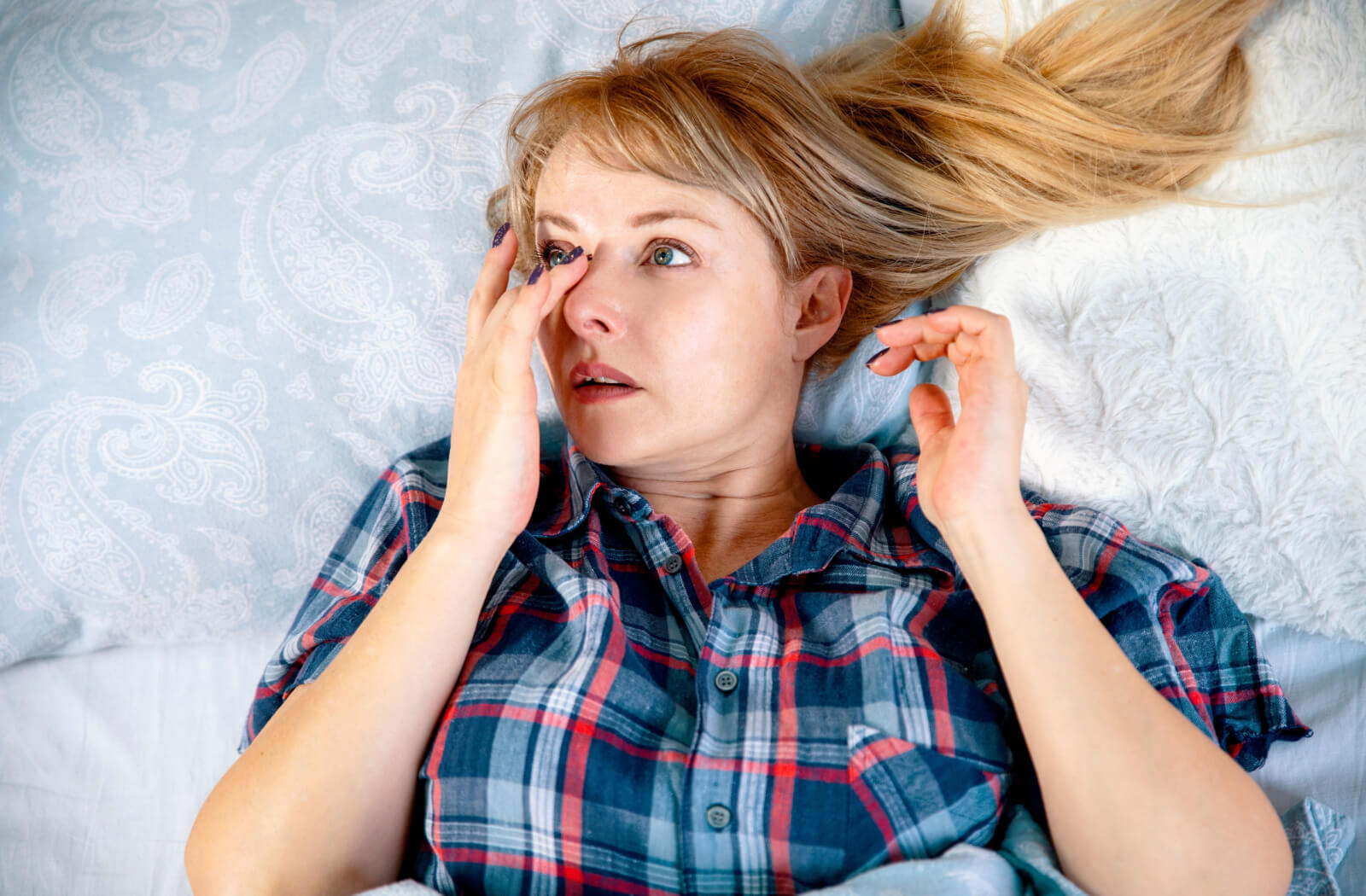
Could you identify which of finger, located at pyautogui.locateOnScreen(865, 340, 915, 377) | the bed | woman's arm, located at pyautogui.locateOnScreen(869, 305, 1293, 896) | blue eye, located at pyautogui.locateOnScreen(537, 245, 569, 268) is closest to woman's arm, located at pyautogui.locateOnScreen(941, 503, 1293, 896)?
woman's arm, located at pyautogui.locateOnScreen(869, 305, 1293, 896)

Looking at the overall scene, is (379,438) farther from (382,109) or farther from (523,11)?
(523,11)

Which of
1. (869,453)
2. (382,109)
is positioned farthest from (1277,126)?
(382,109)

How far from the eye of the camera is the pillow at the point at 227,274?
1.31 meters

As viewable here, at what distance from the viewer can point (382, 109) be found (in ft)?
4.48

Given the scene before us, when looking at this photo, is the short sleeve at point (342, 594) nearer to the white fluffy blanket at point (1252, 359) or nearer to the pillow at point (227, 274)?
the pillow at point (227, 274)

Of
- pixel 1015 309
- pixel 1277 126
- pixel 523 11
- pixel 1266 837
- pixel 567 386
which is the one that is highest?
pixel 523 11

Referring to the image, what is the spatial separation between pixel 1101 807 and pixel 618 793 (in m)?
0.46

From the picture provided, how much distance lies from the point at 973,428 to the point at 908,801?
1.24ft

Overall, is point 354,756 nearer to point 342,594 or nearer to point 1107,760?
point 342,594

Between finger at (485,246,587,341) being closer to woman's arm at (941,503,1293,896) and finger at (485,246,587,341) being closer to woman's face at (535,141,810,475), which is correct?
woman's face at (535,141,810,475)

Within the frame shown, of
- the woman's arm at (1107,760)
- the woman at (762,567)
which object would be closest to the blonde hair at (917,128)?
the woman at (762,567)

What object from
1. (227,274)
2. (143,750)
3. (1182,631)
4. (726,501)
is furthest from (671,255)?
(143,750)

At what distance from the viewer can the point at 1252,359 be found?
3.90ft

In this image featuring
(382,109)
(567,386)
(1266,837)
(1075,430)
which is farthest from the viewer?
(382,109)
